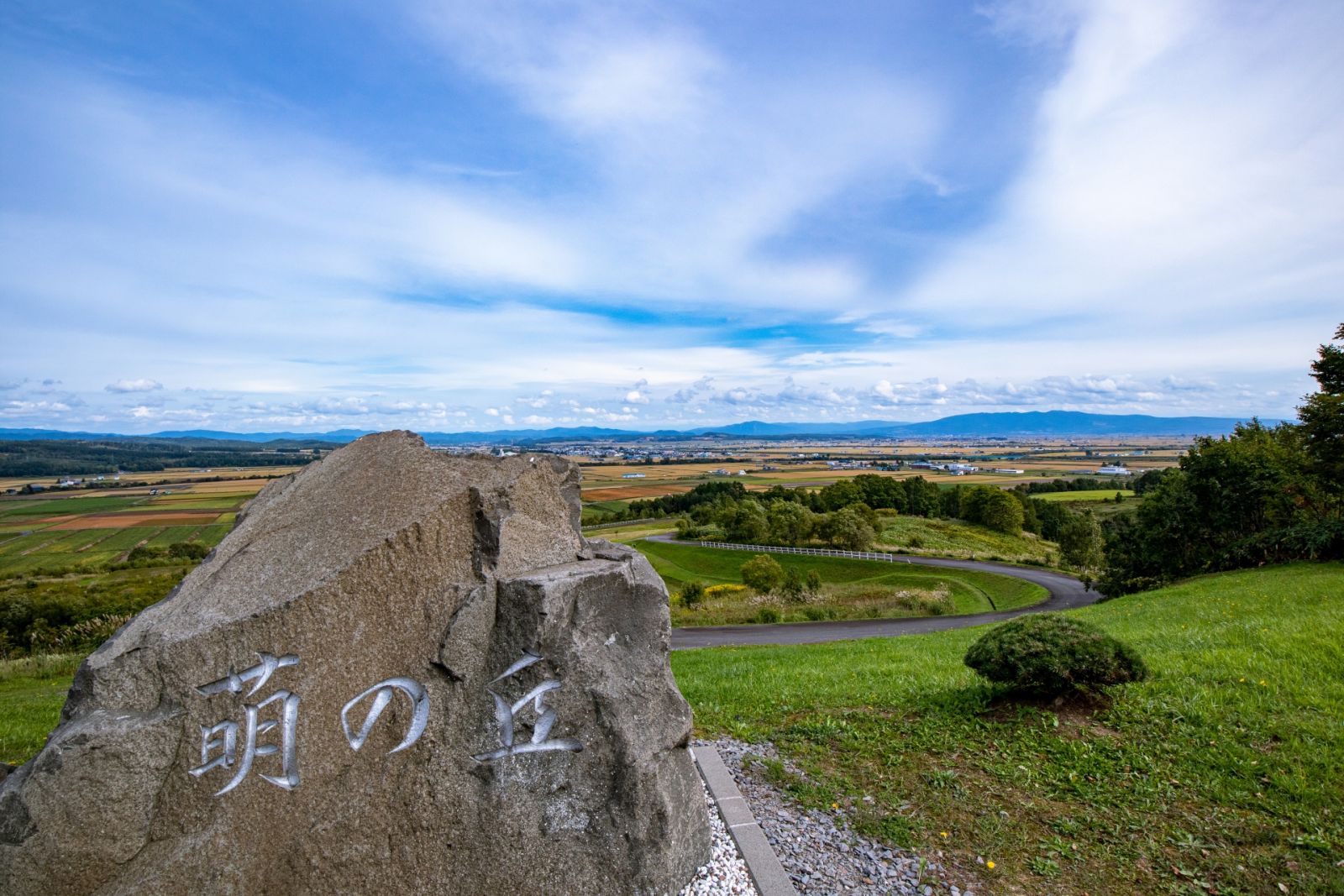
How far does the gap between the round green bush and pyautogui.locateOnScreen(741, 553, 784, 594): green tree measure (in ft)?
101

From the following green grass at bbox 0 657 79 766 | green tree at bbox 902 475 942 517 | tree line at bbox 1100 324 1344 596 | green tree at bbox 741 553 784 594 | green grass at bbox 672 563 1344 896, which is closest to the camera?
green grass at bbox 672 563 1344 896

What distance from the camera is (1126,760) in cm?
772

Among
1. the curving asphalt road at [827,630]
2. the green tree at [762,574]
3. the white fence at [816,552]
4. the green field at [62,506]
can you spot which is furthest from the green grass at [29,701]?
the green field at [62,506]

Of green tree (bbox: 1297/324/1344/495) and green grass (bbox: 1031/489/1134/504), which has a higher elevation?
green tree (bbox: 1297/324/1344/495)

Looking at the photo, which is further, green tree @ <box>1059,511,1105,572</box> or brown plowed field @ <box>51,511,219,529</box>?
green tree @ <box>1059,511,1105,572</box>

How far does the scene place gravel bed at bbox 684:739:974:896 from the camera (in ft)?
19.3

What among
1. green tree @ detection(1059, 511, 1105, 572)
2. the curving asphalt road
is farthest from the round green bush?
green tree @ detection(1059, 511, 1105, 572)

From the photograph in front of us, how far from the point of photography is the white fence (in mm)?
49750

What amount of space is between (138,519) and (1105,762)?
69.2m

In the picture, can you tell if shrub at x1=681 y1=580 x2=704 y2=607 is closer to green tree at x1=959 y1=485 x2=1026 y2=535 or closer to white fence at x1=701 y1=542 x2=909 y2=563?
white fence at x1=701 y1=542 x2=909 y2=563

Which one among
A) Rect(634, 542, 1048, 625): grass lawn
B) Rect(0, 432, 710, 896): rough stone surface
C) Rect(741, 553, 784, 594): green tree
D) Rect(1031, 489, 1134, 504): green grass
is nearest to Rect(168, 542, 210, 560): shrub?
Rect(634, 542, 1048, 625): grass lawn

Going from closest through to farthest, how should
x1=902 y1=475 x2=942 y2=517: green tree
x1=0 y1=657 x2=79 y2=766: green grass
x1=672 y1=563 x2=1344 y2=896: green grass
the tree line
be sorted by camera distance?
x1=672 y1=563 x2=1344 y2=896: green grass, x1=0 y1=657 x2=79 y2=766: green grass, the tree line, x1=902 y1=475 x2=942 y2=517: green tree

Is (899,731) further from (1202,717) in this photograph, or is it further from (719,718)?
(1202,717)

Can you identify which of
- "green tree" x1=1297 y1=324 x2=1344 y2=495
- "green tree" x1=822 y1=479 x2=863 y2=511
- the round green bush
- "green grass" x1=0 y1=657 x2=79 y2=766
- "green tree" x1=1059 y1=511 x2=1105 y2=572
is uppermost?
"green tree" x1=1297 y1=324 x2=1344 y2=495
